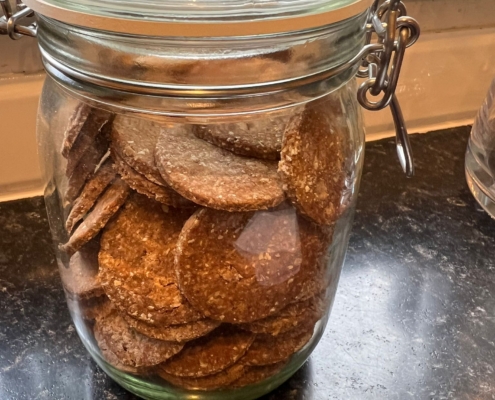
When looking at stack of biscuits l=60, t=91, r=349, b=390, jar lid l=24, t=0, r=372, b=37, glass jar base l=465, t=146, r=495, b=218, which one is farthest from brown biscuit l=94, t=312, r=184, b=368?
glass jar base l=465, t=146, r=495, b=218

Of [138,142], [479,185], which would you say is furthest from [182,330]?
[479,185]

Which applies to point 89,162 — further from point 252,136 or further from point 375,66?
point 375,66

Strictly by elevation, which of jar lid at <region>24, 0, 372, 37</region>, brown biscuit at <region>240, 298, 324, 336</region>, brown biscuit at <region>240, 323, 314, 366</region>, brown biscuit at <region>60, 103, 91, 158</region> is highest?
jar lid at <region>24, 0, 372, 37</region>

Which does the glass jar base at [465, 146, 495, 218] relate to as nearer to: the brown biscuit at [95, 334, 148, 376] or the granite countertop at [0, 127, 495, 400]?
the granite countertop at [0, 127, 495, 400]

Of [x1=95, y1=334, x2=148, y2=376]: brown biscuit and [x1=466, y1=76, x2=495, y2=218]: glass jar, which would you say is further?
[x1=466, y1=76, x2=495, y2=218]: glass jar

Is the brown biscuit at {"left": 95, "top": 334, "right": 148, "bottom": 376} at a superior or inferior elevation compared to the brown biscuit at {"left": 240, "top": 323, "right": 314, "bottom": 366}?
inferior

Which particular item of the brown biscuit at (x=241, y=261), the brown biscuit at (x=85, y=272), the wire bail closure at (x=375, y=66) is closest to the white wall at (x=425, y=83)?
the wire bail closure at (x=375, y=66)
